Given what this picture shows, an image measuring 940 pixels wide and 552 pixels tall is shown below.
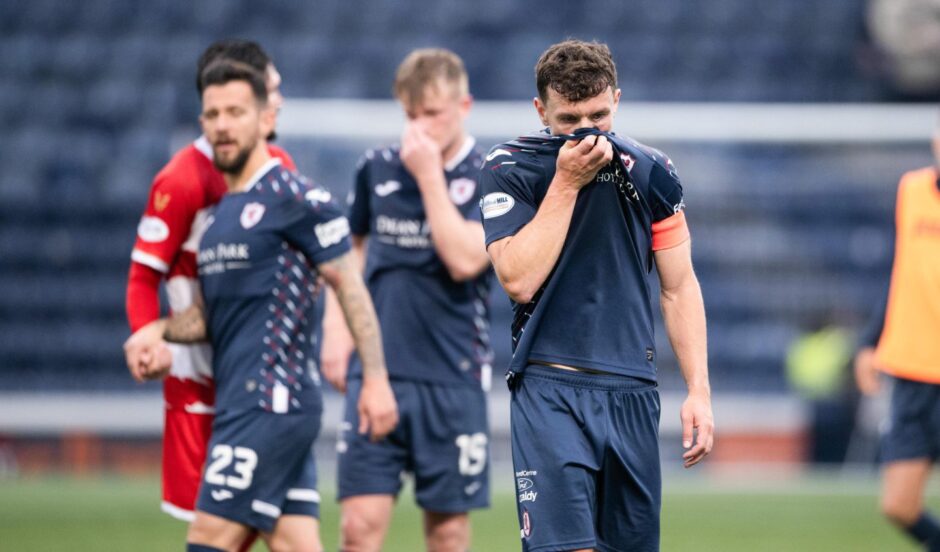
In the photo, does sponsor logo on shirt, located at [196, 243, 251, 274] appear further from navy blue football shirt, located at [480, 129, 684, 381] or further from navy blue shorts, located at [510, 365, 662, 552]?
navy blue shorts, located at [510, 365, 662, 552]

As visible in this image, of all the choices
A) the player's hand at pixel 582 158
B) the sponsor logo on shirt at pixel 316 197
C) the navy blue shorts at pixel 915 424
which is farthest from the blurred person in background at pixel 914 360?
the player's hand at pixel 582 158

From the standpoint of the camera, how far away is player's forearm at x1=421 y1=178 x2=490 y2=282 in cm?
541

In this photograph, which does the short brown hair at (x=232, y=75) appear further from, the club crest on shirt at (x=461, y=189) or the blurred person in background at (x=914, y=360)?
the blurred person in background at (x=914, y=360)

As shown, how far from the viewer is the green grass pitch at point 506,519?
7879mm

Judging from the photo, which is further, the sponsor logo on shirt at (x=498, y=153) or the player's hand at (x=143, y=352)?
the player's hand at (x=143, y=352)

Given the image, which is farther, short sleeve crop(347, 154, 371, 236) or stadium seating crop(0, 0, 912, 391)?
stadium seating crop(0, 0, 912, 391)

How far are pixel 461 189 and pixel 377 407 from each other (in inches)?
47.2

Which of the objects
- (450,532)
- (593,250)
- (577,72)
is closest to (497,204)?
(593,250)

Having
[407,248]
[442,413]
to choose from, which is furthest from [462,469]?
[407,248]

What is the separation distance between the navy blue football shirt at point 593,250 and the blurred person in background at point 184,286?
1241 millimetres

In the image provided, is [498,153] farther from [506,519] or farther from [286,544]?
[506,519]

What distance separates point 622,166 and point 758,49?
12.0 meters

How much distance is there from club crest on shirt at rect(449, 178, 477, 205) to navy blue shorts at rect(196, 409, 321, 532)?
1.29 metres

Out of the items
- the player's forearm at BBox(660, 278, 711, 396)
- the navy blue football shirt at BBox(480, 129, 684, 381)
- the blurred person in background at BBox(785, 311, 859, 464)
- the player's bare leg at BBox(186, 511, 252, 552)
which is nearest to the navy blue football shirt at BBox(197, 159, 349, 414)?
the player's bare leg at BBox(186, 511, 252, 552)
